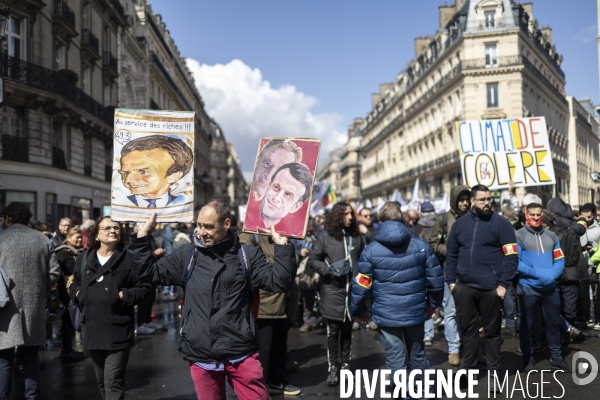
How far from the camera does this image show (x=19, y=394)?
5.84 m

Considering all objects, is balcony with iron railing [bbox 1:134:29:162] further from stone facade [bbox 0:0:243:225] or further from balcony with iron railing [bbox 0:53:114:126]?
balcony with iron railing [bbox 0:53:114:126]

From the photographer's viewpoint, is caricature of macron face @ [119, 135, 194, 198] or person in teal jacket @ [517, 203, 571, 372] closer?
caricature of macron face @ [119, 135, 194, 198]

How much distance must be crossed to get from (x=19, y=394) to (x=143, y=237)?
3391mm

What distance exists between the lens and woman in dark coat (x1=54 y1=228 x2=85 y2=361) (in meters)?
6.68

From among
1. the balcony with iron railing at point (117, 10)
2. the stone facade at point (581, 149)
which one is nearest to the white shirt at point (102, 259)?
the balcony with iron railing at point (117, 10)

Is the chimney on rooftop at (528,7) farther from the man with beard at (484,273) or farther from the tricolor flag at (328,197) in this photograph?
the man with beard at (484,273)

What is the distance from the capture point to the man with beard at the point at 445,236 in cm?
660

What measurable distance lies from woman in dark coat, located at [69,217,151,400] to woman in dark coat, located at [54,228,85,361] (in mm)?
2346

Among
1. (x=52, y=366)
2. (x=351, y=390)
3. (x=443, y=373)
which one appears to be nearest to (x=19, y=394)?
(x=52, y=366)

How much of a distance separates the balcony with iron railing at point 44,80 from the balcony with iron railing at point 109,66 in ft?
10.7

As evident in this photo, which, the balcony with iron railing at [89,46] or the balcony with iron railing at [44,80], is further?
the balcony with iron railing at [89,46]

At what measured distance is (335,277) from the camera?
5.99 metres

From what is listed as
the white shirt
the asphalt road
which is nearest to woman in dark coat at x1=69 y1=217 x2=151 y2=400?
the white shirt

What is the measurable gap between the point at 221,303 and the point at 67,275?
13.3 ft
